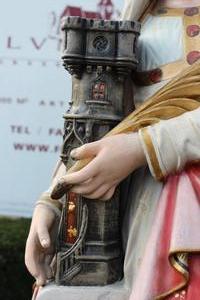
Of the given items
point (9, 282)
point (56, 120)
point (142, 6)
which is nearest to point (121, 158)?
point (142, 6)

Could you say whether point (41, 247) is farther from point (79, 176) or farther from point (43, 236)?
point (79, 176)

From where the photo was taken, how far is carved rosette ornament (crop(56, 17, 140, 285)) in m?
1.43

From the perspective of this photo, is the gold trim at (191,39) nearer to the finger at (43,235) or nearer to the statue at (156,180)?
the statue at (156,180)

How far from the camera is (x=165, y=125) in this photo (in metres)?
1.37

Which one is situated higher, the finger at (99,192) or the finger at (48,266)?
the finger at (99,192)

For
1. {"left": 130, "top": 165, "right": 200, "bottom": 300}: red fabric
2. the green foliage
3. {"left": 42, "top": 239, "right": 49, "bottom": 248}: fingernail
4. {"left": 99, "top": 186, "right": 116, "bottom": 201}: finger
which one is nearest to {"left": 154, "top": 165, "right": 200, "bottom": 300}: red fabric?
{"left": 130, "top": 165, "right": 200, "bottom": 300}: red fabric

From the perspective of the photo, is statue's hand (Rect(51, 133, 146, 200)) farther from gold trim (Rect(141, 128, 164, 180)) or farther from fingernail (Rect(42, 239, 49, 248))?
fingernail (Rect(42, 239, 49, 248))

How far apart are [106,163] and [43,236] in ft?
0.73

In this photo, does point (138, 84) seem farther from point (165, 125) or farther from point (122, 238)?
point (122, 238)

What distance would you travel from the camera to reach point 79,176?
1379 millimetres

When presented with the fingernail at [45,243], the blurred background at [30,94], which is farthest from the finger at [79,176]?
the blurred background at [30,94]

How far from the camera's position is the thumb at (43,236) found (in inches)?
57.7

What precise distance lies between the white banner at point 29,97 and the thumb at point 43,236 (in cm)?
327

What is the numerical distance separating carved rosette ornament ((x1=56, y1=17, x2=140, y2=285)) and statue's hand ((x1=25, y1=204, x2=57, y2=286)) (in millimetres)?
49
